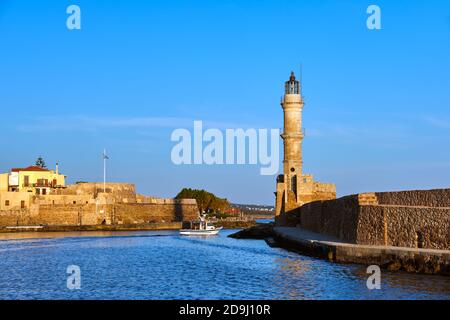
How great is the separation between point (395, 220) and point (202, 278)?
678 centimetres

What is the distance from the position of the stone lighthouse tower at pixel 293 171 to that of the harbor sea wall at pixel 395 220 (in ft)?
44.2

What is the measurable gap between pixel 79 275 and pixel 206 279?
4.70 meters

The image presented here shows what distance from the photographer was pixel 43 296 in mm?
18766

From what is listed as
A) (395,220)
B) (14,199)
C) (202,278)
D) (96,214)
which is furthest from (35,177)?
(395,220)

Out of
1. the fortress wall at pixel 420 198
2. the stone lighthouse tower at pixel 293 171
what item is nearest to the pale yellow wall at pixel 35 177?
the stone lighthouse tower at pixel 293 171

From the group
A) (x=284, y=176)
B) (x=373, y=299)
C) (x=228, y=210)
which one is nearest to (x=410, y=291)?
(x=373, y=299)

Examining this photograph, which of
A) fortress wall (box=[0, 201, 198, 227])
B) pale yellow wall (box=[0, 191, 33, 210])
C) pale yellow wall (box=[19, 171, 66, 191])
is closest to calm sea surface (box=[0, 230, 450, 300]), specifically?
pale yellow wall (box=[0, 191, 33, 210])

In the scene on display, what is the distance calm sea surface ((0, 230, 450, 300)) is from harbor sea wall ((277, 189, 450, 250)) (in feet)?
5.85

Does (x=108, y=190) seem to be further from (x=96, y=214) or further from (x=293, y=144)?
(x=293, y=144)

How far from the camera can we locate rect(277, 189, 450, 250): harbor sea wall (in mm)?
→ 21906

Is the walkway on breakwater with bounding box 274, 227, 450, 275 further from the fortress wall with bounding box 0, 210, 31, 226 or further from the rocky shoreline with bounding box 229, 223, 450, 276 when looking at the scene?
the fortress wall with bounding box 0, 210, 31, 226

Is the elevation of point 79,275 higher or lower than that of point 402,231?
lower
